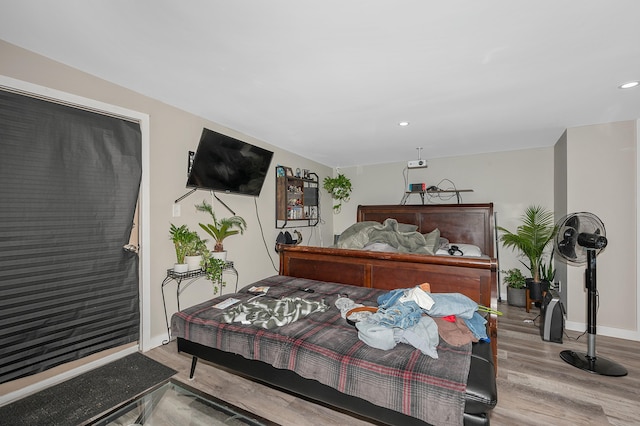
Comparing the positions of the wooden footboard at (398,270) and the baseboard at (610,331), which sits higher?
the wooden footboard at (398,270)

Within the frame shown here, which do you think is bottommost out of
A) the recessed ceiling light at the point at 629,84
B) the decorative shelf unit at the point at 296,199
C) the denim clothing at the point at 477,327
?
the denim clothing at the point at 477,327

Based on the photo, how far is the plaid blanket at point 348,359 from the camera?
1176 mm

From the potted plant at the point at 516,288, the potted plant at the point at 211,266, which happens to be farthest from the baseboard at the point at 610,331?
the potted plant at the point at 211,266

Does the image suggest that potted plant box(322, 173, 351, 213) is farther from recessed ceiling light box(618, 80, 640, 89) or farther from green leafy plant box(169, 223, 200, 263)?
recessed ceiling light box(618, 80, 640, 89)

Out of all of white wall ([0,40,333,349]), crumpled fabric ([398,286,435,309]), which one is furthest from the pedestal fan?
white wall ([0,40,333,349])

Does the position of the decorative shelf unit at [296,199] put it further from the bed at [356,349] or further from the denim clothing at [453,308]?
the denim clothing at [453,308]

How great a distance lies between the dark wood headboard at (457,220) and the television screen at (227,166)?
8.35 ft

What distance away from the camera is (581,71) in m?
1.94

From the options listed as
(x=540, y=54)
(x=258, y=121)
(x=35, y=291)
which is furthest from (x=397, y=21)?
(x=35, y=291)

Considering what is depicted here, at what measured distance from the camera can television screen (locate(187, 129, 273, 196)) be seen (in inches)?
110

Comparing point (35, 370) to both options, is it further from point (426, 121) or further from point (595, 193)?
point (595, 193)

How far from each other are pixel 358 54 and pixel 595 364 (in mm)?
3197

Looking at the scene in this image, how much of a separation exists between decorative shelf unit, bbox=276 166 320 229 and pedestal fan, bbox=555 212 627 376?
133 inches

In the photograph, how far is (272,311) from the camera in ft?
6.06
